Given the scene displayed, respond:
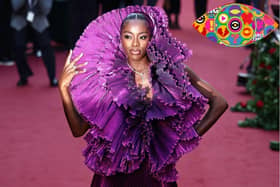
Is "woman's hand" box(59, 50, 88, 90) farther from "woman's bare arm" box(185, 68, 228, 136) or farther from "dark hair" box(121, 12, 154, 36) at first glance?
"woman's bare arm" box(185, 68, 228, 136)

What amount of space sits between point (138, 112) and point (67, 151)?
2.55m

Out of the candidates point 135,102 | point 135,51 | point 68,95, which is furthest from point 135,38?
point 68,95

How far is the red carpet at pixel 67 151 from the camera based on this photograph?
13.8 feet

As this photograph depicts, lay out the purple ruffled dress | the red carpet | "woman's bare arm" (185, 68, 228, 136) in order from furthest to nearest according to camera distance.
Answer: the red carpet < "woman's bare arm" (185, 68, 228, 136) < the purple ruffled dress

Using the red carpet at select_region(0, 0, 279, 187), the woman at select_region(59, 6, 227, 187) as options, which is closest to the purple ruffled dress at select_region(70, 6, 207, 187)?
the woman at select_region(59, 6, 227, 187)

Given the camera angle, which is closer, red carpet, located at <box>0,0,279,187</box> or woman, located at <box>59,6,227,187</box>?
woman, located at <box>59,6,227,187</box>

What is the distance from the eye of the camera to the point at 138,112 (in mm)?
2381

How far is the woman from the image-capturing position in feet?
7.81

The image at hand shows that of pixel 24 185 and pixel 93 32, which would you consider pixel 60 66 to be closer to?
pixel 24 185

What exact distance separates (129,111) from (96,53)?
34 centimetres

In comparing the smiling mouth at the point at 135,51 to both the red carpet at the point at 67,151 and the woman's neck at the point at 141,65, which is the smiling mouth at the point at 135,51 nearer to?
the woman's neck at the point at 141,65

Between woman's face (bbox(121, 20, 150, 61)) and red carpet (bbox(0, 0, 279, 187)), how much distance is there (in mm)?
756

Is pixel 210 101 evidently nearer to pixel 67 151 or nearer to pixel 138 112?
pixel 138 112

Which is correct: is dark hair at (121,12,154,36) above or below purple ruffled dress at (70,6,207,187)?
above
